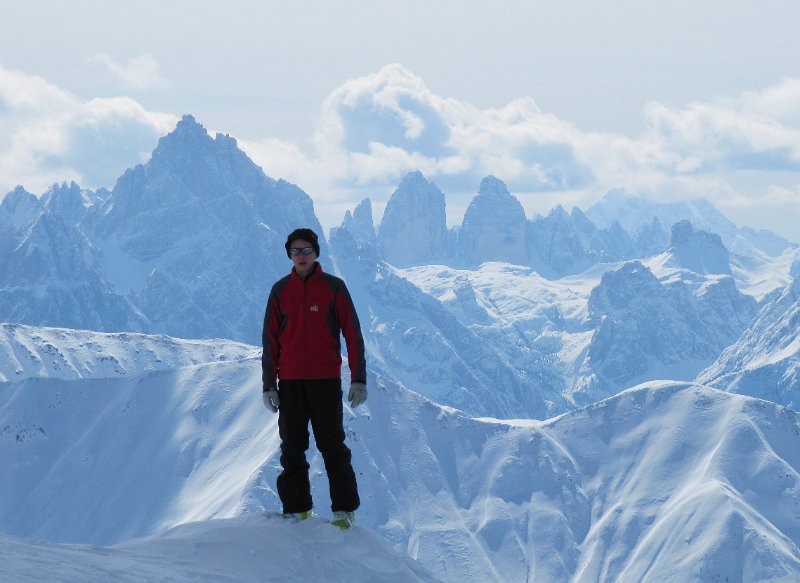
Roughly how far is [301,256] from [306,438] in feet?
11.5

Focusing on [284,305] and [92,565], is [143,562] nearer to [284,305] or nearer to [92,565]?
[92,565]

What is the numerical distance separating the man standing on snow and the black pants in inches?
0.7

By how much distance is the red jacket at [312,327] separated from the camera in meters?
Result: 21.5

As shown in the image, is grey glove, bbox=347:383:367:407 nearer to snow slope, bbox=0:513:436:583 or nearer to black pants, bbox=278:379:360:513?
black pants, bbox=278:379:360:513

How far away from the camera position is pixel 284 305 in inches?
852

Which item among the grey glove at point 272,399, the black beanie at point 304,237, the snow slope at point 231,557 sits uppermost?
the black beanie at point 304,237

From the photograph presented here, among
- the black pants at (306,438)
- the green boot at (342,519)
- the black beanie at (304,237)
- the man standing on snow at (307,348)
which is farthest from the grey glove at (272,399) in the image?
the black beanie at (304,237)

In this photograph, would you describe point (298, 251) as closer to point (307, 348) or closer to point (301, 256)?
point (301, 256)

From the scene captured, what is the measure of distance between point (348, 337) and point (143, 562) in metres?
5.39

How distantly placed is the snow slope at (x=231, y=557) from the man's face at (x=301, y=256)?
483 cm

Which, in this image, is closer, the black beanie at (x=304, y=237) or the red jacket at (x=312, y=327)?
the red jacket at (x=312, y=327)

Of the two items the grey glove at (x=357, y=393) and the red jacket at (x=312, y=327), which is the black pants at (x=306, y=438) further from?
the grey glove at (x=357, y=393)

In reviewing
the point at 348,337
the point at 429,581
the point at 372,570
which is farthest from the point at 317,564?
the point at 348,337

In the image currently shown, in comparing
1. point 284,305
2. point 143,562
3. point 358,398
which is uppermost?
point 284,305
